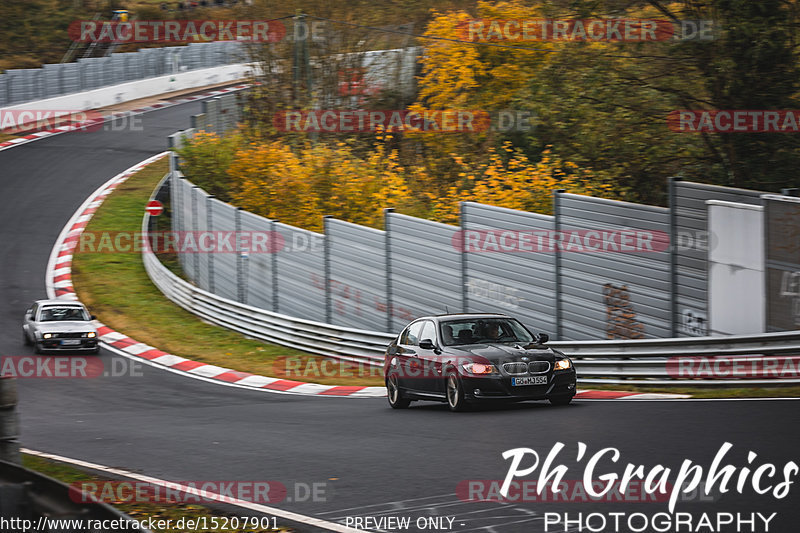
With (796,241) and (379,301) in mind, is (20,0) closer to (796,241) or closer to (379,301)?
(379,301)

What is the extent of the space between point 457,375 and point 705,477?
6.01 metres

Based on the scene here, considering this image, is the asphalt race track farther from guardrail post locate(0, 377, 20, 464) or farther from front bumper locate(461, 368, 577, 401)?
guardrail post locate(0, 377, 20, 464)

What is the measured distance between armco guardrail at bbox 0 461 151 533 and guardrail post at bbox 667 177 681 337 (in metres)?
12.4

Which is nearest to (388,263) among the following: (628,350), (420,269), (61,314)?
(420,269)

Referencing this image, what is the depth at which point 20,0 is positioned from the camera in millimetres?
75750

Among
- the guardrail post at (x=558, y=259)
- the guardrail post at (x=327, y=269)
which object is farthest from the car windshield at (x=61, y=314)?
the guardrail post at (x=558, y=259)

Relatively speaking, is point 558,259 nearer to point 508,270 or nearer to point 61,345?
point 508,270

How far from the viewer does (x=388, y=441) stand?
1142 centimetres

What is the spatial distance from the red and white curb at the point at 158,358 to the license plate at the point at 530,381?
5.89 feet

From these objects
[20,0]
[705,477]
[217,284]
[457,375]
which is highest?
[20,0]

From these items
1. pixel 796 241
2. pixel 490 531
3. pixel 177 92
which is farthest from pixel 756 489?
pixel 177 92

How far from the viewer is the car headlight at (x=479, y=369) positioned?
44.0 feet

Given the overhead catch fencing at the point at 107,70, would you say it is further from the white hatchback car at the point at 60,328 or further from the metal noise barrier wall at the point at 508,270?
the metal noise barrier wall at the point at 508,270

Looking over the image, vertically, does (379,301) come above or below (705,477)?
below
